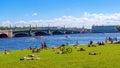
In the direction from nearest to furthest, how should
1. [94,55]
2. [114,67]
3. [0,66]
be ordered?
[114,67] → [0,66] → [94,55]

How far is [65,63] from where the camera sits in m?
33.7

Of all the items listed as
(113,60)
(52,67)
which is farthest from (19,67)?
(113,60)

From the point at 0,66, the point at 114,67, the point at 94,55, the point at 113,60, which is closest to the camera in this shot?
the point at 114,67

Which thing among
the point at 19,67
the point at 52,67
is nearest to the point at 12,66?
the point at 19,67

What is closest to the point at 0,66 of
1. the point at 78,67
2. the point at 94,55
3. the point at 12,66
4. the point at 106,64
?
the point at 12,66

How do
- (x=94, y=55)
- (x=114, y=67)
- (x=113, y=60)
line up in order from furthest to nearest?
1. (x=94, y=55)
2. (x=113, y=60)
3. (x=114, y=67)

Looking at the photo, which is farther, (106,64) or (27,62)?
(27,62)

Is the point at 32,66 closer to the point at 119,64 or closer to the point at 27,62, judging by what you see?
the point at 27,62

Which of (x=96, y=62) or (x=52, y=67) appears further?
(x=96, y=62)

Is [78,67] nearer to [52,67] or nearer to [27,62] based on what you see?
[52,67]

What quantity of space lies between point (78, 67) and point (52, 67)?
2.40 meters

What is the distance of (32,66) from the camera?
106ft

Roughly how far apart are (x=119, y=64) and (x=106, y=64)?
3.98ft

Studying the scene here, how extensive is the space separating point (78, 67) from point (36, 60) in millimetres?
7065
